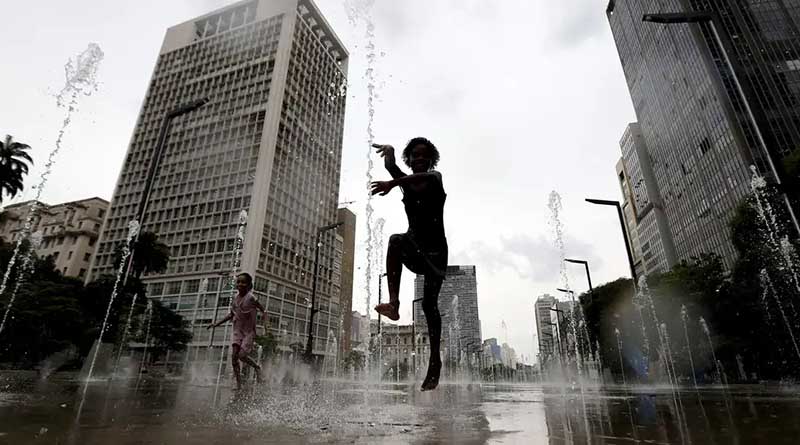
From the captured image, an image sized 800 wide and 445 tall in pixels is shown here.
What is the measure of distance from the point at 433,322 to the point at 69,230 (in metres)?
95.4

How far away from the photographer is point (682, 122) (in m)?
68.7

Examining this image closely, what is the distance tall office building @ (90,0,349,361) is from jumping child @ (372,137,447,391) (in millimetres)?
57050

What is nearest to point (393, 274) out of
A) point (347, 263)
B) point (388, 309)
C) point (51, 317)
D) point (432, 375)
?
point (388, 309)

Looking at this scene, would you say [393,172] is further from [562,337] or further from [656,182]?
[656,182]

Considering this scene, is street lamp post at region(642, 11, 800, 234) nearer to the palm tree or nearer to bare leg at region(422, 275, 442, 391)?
bare leg at region(422, 275, 442, 391)

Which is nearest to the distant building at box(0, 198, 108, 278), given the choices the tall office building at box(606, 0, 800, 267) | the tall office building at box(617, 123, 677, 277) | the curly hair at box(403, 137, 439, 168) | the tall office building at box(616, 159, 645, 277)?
the curly hair at box(403, 137, 439, 168)

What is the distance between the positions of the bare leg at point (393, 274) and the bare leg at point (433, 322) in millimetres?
277

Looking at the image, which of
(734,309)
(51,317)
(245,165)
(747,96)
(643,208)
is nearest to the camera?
(747,96)

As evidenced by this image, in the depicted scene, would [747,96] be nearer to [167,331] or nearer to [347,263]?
[167,331]

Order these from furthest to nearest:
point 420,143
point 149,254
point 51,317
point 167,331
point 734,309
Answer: point 167,331 → point 149,254 → point 734,309 → point 51,317 → point 420,143

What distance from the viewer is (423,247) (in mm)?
3830

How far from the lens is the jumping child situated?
12.6 feet

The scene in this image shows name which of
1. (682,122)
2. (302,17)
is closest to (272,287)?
(302,17)

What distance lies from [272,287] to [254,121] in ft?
92.9
